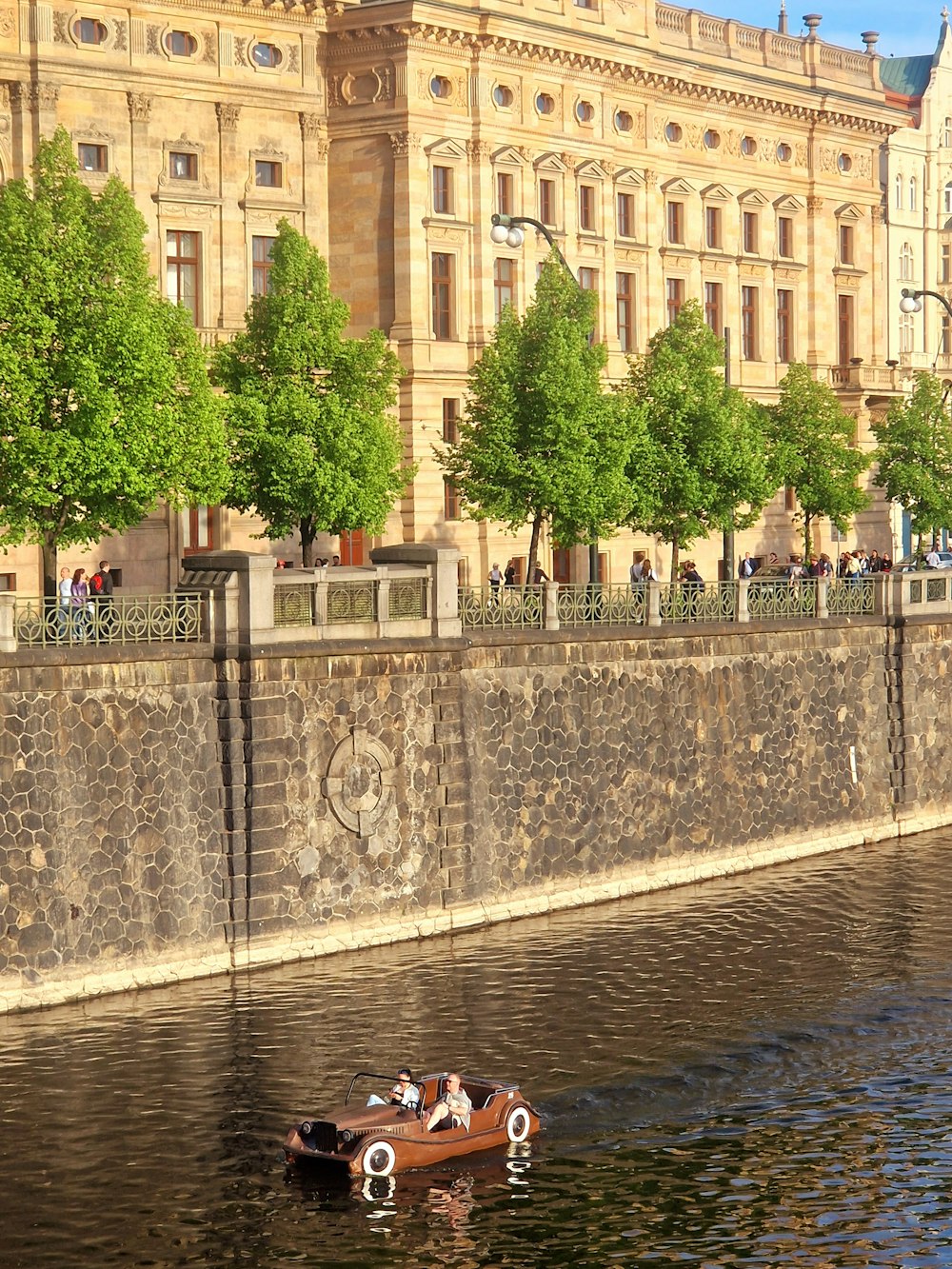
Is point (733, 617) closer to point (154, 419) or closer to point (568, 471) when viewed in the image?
point (568, 471)

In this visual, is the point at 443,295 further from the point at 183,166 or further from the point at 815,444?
the point at 815,444

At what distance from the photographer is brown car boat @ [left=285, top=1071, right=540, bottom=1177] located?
3022cm

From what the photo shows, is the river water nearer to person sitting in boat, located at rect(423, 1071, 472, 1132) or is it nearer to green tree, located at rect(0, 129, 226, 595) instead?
person sitting in boat, located at rect(423, 1071, 472, 1132)

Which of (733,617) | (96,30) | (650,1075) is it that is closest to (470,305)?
(96,30)

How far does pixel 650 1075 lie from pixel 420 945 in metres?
8.61

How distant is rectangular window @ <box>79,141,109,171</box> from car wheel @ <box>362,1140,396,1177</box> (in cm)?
3640

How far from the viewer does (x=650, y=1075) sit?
34.5 m

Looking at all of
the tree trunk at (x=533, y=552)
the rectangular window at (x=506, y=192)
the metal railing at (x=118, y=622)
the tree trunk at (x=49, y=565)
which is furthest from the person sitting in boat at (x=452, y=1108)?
the rectangular window at (x=506, y=192)

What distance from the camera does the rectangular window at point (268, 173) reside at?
65.2m

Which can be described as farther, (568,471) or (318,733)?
(568,471)

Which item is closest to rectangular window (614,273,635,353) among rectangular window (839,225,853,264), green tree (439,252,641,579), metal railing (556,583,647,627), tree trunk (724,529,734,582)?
rectangular window (839,225,853,264)

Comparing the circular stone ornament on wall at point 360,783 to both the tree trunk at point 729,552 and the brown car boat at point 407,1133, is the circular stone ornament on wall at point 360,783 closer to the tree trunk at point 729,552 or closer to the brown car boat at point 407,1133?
the brown car boat at point 407,1133

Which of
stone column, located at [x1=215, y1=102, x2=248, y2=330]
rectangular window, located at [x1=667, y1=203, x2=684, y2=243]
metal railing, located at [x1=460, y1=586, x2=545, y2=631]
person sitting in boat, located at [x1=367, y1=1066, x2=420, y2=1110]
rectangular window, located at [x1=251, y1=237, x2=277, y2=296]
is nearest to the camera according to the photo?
person sitting in boat, located at [x1=367, y1=1066, x2=420, y2=1110]

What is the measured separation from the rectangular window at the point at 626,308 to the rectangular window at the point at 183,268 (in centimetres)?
1797
